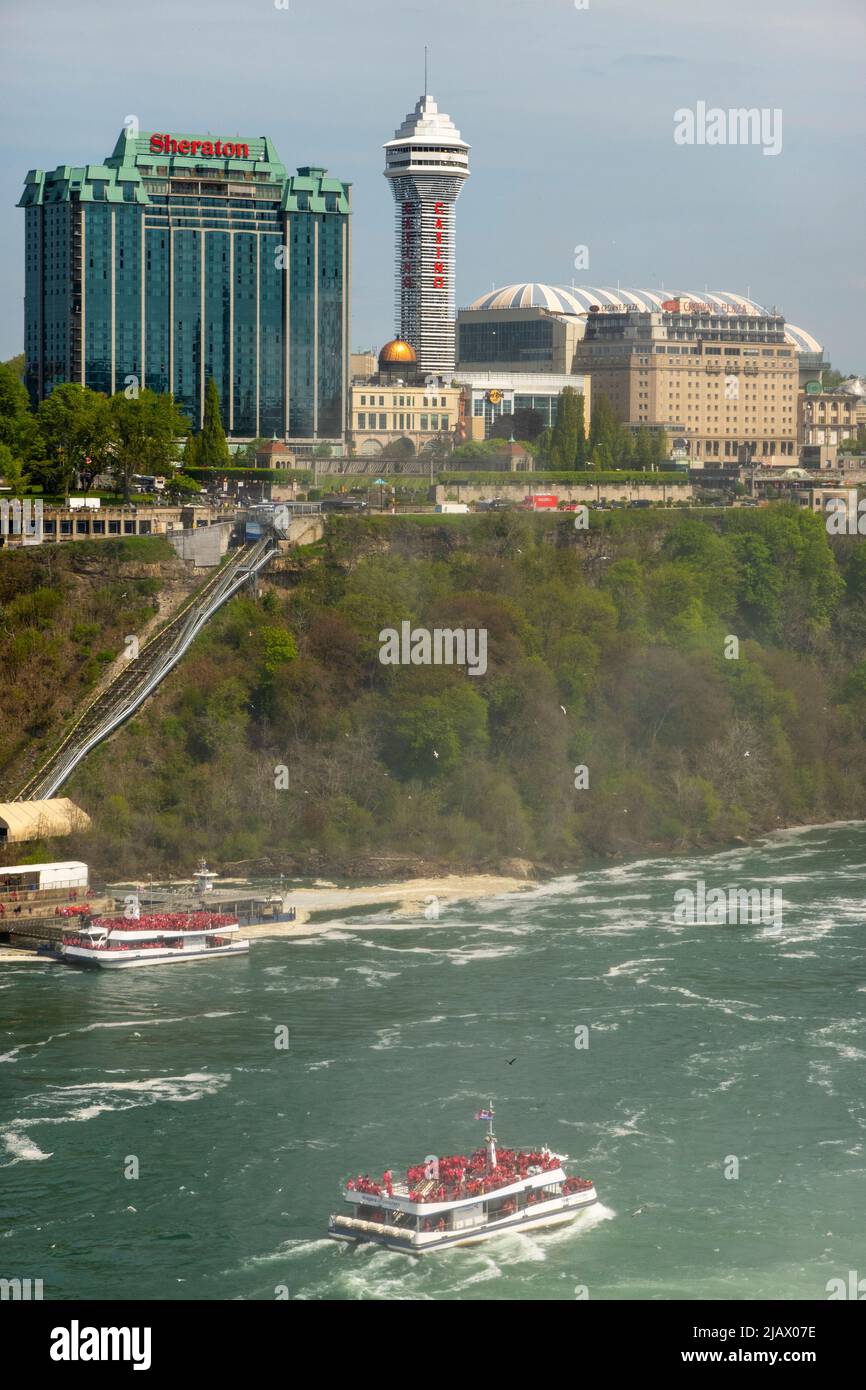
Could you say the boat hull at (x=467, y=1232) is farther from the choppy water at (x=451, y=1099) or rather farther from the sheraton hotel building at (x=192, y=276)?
the sheraton hotel building at (x=192, y=276)

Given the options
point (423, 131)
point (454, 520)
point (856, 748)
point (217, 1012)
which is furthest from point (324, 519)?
point (423, 131)

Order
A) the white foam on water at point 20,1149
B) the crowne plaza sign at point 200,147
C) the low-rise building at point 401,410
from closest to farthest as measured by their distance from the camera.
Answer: the white foam on water at point 20,1149 < the crowne plaza sign at point 200,147 < the low-rise building at point 401,410

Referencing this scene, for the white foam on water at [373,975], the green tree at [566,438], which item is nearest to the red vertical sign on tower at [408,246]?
the green tree at [566,438]

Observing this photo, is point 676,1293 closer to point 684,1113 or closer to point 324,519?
point 684,1113

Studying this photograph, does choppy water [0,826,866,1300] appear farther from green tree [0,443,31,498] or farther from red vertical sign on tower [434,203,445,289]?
red vertical sign on tower [434,203,445,289]

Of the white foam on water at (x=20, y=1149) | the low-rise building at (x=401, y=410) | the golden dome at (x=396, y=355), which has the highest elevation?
the golden dome at (x=396, y=355)

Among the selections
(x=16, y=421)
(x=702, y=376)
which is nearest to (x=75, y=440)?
(x=16, y=421)
